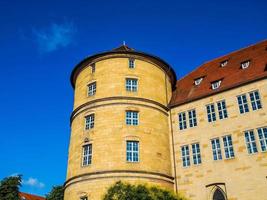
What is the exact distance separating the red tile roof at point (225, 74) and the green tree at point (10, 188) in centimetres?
2640

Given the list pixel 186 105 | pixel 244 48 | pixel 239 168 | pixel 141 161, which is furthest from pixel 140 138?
pixel 244 48

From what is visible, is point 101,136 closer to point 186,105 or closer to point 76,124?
point 76,124

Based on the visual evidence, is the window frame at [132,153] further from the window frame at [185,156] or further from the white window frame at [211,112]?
the white window frame at [211,112]

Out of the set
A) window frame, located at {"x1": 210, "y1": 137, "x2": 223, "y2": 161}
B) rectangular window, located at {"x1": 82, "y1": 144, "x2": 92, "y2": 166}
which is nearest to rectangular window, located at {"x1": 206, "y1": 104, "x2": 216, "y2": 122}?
window frame, located at {"x1": 210, "y1": 137, "x2": 223, "y2": 161}

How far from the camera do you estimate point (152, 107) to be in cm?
3041

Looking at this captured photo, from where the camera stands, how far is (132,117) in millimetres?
29062

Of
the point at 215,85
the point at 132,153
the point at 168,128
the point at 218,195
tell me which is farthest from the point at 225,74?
the point at 132,153

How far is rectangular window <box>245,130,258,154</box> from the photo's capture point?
82.4ft

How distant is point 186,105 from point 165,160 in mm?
6180

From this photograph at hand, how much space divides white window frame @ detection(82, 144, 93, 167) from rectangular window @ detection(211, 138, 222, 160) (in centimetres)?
1121

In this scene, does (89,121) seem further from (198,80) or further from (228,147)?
(228,147)

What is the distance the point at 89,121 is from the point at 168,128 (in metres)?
8.23

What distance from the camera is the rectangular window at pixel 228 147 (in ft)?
85.9

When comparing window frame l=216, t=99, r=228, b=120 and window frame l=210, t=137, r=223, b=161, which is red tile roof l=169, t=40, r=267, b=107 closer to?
window frame l=216, t=99, r=228, b=120
